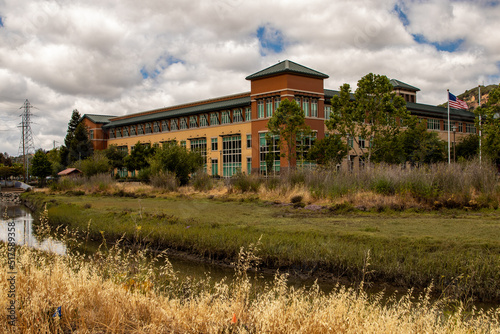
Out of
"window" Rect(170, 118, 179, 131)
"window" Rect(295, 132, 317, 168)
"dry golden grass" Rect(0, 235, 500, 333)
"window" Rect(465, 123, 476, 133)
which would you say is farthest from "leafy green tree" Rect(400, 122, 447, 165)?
"dry golden grass" Rect(0, 235, 500, 333)

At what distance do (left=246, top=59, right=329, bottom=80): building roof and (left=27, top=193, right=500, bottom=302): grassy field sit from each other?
108 ft

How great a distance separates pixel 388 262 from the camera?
8.95 metres

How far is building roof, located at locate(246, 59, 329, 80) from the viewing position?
47406mm

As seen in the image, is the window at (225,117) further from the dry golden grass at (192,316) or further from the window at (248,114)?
the dry golden grass at (192,316)

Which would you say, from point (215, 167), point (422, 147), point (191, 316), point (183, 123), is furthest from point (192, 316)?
point (183, 123)

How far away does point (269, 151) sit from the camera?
46375mm

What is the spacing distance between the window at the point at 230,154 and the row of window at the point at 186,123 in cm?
280

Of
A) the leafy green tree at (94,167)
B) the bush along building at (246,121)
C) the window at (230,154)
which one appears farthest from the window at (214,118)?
the leafy green tree at (94,167)

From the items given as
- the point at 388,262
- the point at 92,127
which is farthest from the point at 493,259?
the point at 92,127

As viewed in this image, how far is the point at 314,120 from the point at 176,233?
38.7 metres

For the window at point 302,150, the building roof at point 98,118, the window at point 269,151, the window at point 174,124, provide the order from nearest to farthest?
the window at point 302,150 < the window at point 269,151 < the window at point 174,124 < the building roof at point 98,118

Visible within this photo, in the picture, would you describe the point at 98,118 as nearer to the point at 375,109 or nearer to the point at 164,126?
the point at 164,126

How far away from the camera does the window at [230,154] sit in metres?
56.9

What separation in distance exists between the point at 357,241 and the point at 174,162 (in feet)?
85.3
